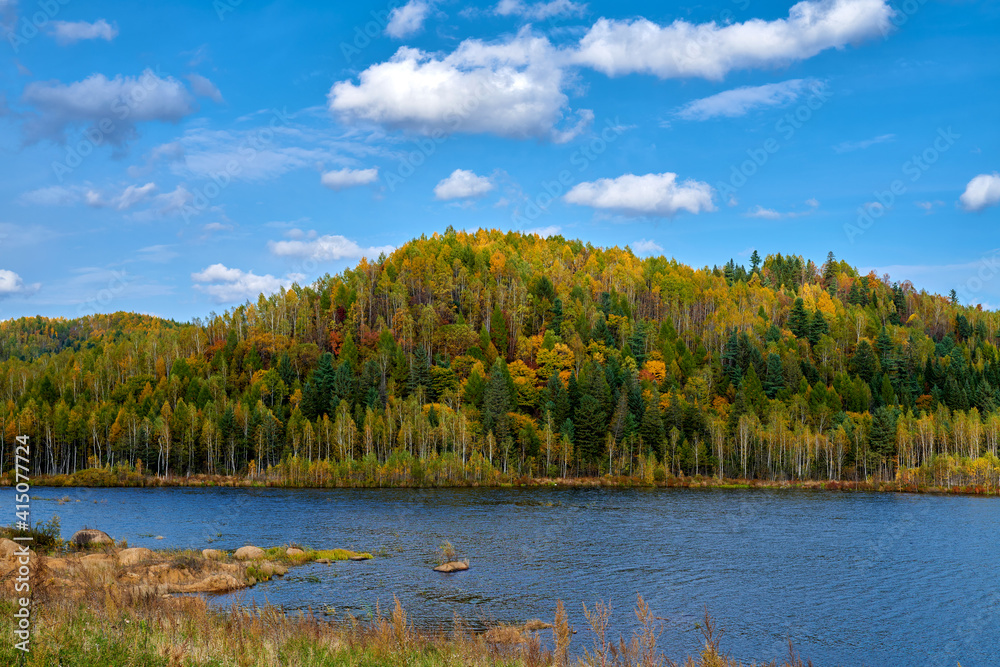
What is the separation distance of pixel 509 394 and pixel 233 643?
383ft

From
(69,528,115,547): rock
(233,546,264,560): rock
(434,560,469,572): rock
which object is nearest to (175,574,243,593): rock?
(233,546,264,560): rock

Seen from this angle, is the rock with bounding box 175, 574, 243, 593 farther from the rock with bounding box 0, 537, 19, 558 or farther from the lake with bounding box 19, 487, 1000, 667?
the rock with bounding box 0, 537, 19, 558

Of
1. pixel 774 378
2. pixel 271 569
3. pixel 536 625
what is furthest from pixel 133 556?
pixel 774 378

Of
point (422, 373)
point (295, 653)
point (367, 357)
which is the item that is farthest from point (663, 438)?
point (295, 653)

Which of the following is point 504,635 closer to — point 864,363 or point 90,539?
point 90,539

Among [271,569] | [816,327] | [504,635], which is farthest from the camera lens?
[816,327]

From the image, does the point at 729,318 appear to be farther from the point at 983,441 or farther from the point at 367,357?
the point at 367,357

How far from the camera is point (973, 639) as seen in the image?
1318 inches

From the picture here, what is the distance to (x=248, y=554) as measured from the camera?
46188mm

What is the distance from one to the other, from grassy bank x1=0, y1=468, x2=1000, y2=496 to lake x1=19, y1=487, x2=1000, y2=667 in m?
19.7

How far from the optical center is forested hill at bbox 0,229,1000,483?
123000mm

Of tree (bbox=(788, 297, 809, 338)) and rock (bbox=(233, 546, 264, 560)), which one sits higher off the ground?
tree (bbox=(788, 297, 809, 338))

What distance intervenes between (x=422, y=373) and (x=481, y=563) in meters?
101

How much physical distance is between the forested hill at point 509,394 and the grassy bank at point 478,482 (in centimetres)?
177
